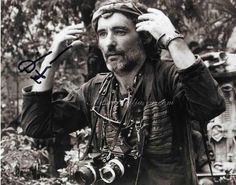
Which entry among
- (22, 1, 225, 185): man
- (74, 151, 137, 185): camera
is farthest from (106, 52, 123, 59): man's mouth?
(74, 151, 137, 185): camera

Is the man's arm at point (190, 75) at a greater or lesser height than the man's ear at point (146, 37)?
lesser

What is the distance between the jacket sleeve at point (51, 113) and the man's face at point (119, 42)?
17 cm

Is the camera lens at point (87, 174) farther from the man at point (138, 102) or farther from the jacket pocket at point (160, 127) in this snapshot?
the jacket pocket at point (160, 127)

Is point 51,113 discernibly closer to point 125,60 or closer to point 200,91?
point 125,60

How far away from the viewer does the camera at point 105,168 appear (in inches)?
46.6

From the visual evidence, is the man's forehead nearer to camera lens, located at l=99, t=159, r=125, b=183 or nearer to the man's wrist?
the man's wrist

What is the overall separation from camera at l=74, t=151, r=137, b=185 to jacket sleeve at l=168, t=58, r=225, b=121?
0.20 m

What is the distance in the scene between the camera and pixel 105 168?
119 cm

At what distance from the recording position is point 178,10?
2221 millimetres

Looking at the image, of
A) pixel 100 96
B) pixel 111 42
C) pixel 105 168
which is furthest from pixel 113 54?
pixel 105 168

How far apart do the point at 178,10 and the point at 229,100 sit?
0.46 meters

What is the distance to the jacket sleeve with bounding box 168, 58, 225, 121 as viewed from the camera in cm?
105

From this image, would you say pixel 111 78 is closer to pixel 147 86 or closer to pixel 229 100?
pixel 147 86

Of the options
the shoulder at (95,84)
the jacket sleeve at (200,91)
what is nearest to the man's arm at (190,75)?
the jacket sleeve at (200,91)
